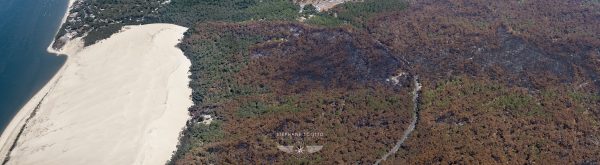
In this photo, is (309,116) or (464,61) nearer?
(309,116)

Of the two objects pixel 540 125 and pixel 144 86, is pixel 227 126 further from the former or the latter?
pixel 540 125

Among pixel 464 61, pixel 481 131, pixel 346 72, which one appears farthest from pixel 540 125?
pixel 346 72

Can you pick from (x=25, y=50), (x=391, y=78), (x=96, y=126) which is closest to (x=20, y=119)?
(x=96, y=126)

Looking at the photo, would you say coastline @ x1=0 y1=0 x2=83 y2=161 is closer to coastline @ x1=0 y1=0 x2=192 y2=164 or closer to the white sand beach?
coastline @ x1=0 y1=0 x2=192 y2=164

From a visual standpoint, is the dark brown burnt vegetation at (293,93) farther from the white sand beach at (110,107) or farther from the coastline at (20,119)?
the coastline at (20,119)

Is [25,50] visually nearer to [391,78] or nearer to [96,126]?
[96,126]

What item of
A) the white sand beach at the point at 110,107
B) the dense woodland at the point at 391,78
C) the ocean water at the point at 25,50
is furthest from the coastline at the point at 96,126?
the dense woodland at the point at 391,78
